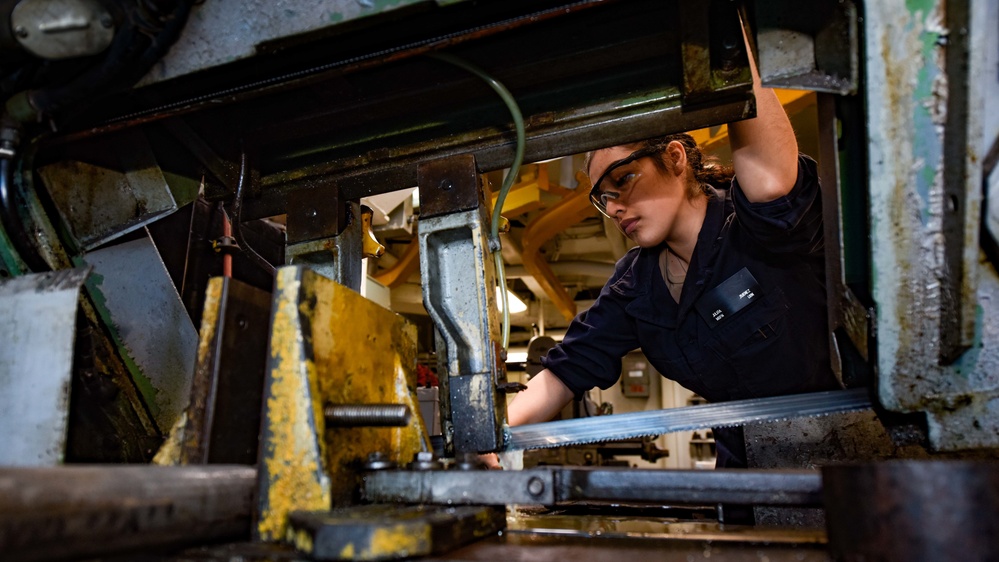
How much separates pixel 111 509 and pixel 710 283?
1770mm

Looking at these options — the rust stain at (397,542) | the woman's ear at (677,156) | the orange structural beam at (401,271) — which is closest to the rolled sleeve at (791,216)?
the woman's ear at (677,156)

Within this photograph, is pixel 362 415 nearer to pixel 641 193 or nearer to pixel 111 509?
pixel 111 509

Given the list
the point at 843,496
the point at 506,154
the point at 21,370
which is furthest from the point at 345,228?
the point at 843,496

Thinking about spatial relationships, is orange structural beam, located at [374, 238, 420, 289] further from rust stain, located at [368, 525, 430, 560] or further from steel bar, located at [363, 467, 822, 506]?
rust stain, located at [368, 525, 430, 560]

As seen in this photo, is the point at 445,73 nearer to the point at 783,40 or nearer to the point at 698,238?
the point at 783,40

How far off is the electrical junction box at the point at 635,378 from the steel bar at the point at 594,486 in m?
4.72

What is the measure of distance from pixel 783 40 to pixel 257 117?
140cm

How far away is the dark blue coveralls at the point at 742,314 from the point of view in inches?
69.6

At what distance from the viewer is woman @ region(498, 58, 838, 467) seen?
1.55 metres

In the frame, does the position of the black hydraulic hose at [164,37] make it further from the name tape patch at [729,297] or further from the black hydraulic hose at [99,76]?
the name tape patch at [729,297]

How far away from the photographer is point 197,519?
28.9 inches

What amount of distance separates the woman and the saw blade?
1.66 ft

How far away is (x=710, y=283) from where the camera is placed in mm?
1909

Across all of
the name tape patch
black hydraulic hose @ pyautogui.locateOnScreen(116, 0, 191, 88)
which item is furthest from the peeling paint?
the name tape patch
